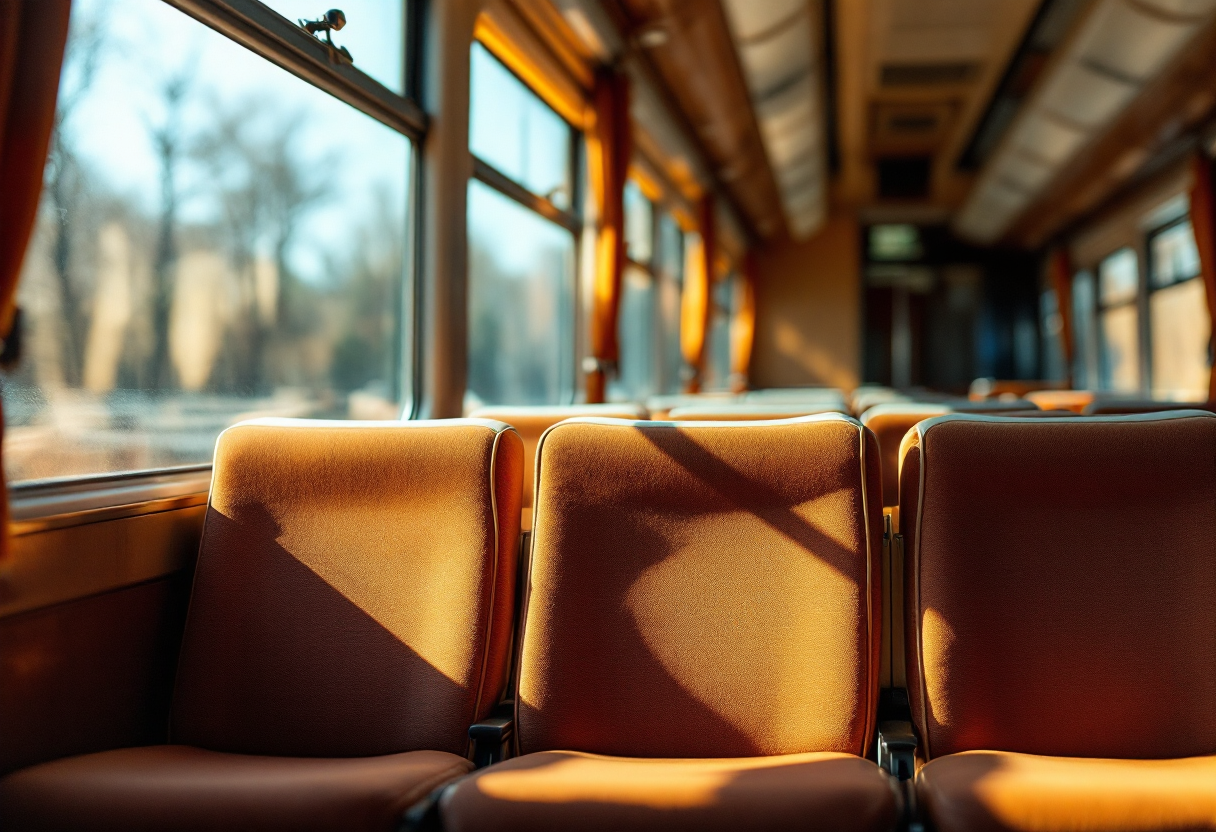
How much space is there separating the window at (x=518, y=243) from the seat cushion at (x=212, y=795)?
9.66 feet

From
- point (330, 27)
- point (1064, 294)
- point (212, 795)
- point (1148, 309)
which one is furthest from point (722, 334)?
point (212, 795)

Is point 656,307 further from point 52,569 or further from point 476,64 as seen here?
point 52,569

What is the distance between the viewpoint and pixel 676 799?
1438mm

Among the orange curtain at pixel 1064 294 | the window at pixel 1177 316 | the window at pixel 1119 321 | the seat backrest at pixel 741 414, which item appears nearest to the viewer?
the seat backrest at pixel 741 414

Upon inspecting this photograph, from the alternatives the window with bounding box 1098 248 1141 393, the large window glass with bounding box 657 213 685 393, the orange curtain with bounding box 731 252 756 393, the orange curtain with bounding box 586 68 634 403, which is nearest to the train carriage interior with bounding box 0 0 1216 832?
the orange curtain with bounding box 586 68 634 403

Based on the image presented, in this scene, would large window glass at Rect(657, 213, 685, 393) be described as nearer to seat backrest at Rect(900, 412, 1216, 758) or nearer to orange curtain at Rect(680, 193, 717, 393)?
orange curtain at Rect(680, 193, 717, 393)

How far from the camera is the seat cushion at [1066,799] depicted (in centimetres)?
139

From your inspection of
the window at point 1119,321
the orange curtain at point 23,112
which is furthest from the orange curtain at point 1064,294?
the orange curtain at point 23,112

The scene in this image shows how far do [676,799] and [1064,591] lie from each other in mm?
844

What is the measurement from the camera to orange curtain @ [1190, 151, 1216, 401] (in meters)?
7.58

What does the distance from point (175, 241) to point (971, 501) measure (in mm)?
2185

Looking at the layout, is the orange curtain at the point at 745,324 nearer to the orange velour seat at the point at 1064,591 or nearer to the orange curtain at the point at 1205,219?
the orange curtain at the point at 1205,219

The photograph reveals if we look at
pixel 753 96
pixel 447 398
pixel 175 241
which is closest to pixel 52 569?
pixel 175 241

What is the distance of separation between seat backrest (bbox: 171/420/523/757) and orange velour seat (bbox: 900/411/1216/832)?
0.84 meters
